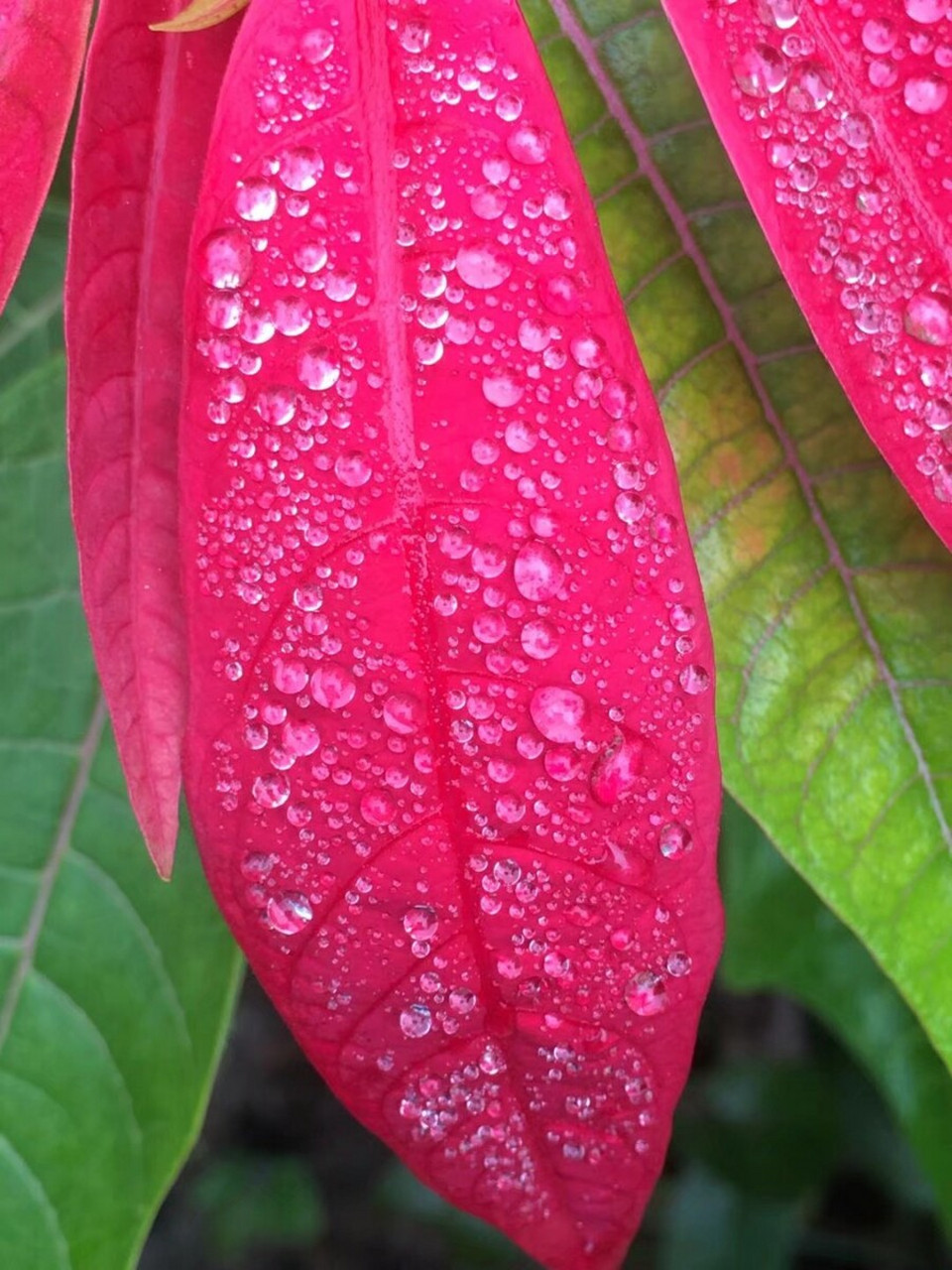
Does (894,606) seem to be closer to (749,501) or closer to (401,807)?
(749,501)

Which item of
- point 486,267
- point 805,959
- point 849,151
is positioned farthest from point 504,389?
point 805,959

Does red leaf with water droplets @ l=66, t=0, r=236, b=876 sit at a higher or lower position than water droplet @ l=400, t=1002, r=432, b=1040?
higher

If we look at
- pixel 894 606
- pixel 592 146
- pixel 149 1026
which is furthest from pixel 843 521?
pixel 149 1026

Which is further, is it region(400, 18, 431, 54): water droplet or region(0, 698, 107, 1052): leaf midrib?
region(0, 698, 107, 1052): leaf midrib

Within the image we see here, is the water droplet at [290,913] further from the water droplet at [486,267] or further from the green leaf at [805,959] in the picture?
the green leaf at [805,959]

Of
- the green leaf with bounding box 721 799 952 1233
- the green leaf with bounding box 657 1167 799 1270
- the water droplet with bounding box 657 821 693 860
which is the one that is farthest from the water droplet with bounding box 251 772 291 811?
the green leaf with bounding box 657 1167 799 1270

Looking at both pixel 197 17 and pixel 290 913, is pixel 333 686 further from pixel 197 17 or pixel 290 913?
pixel 197 17

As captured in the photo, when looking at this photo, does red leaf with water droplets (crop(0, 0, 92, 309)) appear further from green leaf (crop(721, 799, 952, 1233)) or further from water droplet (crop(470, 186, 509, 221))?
green leaf (crop(721, 799, 952, 1233))

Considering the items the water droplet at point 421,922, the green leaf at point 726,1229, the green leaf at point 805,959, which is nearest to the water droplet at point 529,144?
the water droplet at point 421,922
